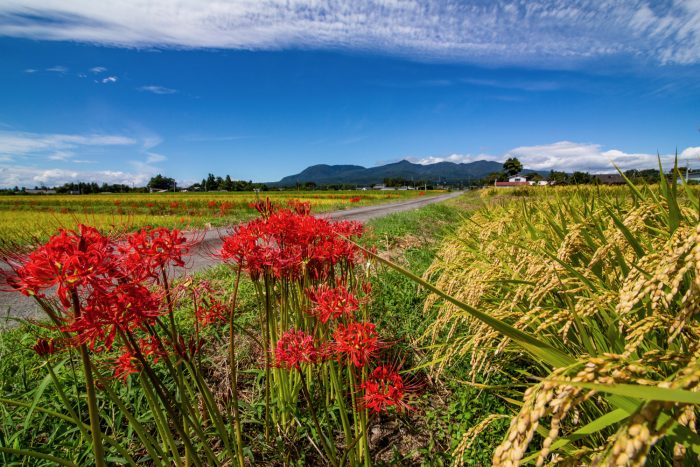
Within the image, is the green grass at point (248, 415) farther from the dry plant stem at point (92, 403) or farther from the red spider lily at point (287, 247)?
the red spider lily at point (287, 247)

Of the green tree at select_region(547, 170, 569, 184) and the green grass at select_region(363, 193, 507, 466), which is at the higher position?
the green tree at select_region(547, 170, 569, 184)

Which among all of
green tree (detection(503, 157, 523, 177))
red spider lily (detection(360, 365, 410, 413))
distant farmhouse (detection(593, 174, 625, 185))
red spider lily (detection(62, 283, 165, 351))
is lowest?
red spider lily (detection(360, 365, 410, 413))

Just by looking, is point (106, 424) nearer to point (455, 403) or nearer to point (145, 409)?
point (145, 409)

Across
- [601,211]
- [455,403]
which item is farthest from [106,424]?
[601,211]

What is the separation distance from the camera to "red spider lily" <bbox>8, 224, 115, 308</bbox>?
1.09 meters

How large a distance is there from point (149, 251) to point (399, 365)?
1.81 m

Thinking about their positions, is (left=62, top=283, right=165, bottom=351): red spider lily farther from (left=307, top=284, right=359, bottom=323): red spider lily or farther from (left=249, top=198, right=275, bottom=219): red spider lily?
(left=249, top=198, right=275, bottom=219): red spider lily

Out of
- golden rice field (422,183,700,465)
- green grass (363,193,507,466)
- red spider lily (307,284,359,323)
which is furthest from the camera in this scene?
green grass (363,193,507,466)

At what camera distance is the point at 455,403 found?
270cm

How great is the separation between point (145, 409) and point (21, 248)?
1.74m

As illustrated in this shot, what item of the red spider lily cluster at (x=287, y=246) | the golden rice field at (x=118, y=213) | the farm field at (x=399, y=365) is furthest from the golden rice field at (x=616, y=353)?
the golden rice field at (x=118, y=213)

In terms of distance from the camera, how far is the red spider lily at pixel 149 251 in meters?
1.36

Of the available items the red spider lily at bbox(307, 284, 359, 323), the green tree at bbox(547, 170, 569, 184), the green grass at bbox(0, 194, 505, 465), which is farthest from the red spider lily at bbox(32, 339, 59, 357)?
the green tree at bbox(547, 170, 569, 184)

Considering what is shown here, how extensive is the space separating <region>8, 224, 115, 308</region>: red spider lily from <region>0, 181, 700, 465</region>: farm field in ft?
0.49
